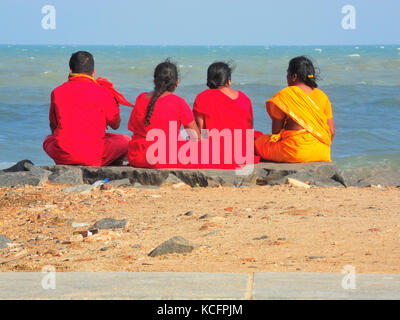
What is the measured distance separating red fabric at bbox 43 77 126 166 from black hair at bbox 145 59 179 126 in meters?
0.49

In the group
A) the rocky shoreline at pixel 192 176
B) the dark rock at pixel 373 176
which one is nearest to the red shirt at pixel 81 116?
the rocky shoreline at pixel 192 176

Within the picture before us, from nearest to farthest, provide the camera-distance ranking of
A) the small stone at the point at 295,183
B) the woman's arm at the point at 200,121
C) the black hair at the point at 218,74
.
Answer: the small stone at the point at 295,183 < the black hair at the point at 218,74 < the woman's arm at the point at 200,121

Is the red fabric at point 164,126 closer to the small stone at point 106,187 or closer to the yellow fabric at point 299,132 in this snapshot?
the yellow fabric at point 299,132

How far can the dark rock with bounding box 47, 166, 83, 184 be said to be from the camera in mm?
6488

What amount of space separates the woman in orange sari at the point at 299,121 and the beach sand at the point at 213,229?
30.7 inches

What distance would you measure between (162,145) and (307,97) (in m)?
1.46

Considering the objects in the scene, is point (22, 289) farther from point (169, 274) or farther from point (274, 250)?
point (274, 250)

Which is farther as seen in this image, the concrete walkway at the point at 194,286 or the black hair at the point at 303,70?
the black hair at the point at 303,70

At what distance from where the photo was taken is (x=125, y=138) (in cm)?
705

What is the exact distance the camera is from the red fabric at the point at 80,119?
663 cm

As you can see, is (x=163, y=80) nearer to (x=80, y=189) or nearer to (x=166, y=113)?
(x=166, y=113)

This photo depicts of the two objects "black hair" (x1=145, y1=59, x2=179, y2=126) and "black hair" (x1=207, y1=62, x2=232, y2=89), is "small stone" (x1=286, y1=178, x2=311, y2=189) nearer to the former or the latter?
"black hair" (x1=207, y1=62, x2=232, y2=89)

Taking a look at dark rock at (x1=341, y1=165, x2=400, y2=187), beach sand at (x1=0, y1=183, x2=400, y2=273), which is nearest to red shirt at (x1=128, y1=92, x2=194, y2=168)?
beach sand at (x1=0, y1=183, x2=400, y2=273)
